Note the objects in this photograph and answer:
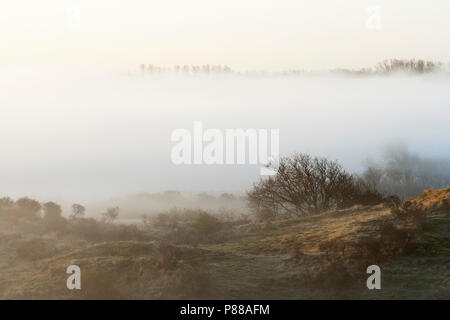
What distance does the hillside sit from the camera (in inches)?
779

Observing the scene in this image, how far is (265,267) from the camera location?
72.3 feet

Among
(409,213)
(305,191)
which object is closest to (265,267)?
(409,213)

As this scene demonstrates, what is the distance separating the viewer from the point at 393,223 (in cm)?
2511

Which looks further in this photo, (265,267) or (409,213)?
(409,213)

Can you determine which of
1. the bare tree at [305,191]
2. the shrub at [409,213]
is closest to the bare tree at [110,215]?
the bare tree at [305,191]

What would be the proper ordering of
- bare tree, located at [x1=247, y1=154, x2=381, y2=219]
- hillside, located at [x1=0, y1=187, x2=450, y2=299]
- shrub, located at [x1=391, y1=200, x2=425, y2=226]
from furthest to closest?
1. bare tree, located at [x1=247, y1=154, x2=381, y2=219]
2. shrub, located at [x1=391, y1=200, x2=425, y2=226]
3. hillside, located at [x1=0, y1=187, x2=450, y2=299]

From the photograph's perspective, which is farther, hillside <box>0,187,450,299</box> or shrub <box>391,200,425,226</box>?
shrub <box>391,200,425,226</box>

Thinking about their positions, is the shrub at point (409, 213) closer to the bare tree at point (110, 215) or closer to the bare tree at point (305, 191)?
the bare tree at point (305, 191)

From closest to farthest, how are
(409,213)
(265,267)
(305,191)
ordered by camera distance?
(265,267)
(409,213)
(305,191)

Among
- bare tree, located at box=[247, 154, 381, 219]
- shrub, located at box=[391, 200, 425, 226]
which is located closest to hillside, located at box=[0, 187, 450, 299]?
shrub, located at box=[391, 200, 425, 226]

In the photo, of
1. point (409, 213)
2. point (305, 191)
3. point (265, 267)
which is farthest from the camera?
point (305, 191)

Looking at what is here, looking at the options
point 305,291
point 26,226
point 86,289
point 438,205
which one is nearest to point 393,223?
point 438,205

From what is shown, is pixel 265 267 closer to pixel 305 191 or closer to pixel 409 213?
pixel 409 213

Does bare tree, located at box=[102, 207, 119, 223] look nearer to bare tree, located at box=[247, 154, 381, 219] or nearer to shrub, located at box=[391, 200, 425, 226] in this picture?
bare tree, located at box=[247, 154, 381, 219]
